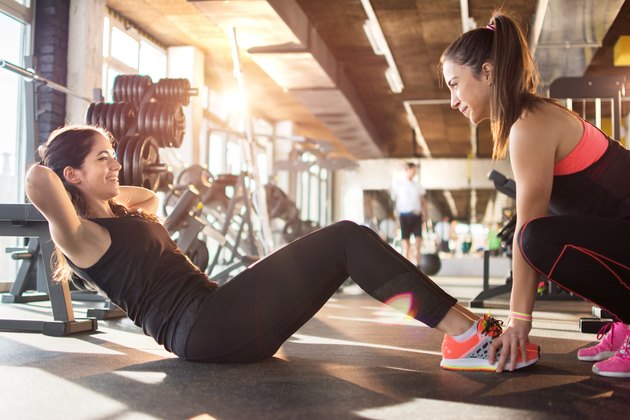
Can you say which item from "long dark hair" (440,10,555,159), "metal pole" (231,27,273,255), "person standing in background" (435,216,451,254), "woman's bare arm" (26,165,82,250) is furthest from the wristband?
"person standing in background" (435,216,451,254)

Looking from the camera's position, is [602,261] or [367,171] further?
[367,171]

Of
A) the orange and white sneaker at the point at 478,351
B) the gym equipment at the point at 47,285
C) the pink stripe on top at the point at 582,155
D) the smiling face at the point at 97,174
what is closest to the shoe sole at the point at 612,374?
the orange and white sneaker at the point at 478,351

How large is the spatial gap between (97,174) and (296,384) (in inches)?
32.5

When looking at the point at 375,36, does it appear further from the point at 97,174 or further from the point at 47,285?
the point at 97,174

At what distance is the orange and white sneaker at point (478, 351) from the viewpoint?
185 cm

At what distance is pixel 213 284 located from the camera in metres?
1.96

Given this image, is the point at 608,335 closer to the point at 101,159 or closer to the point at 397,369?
the point at 397,369

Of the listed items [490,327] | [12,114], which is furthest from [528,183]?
[12,114]

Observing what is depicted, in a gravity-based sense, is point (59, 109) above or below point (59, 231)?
above

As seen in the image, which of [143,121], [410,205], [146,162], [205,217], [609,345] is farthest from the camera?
[410,205]

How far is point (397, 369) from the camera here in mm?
2035

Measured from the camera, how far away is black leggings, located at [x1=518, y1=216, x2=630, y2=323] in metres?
1.78

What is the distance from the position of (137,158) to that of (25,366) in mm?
2132

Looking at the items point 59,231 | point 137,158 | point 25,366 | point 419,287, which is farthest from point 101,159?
point 137,158
